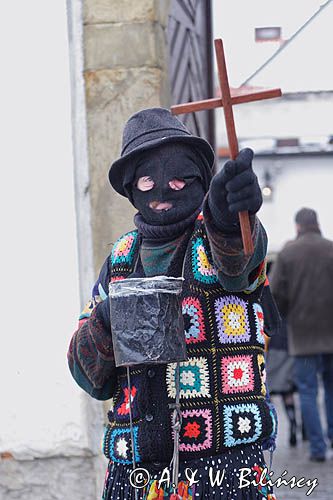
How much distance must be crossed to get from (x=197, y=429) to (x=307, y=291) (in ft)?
14.1

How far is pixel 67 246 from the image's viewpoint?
4062 millimetres

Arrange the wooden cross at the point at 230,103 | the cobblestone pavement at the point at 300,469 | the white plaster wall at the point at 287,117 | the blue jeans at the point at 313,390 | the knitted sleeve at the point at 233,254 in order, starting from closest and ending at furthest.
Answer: the wooden cross at the point at 230,103 < the knitted sleeve at the point at 233,254 < the cobblestone pavement at the point at 300,469 < the blue jeans at the point at 313,390 < the white plaster wall at the point at 287,117

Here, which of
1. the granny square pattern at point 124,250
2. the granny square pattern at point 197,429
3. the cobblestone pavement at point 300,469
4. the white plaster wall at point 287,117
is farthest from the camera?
the white plaster wall at point 287,117

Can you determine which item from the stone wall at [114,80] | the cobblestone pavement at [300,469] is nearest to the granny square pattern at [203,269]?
the stone wall at [114,80]

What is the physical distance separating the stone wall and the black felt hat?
1426 mm

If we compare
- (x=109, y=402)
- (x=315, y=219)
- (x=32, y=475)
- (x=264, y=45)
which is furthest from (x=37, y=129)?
(x=315, y=219)

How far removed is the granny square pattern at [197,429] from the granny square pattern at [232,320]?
179 mm

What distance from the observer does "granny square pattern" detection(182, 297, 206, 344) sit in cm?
243

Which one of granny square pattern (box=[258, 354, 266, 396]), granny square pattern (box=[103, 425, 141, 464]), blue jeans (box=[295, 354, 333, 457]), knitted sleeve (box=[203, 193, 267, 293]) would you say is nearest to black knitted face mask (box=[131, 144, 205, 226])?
knitted sleeve (box=[203, 193, 267, 293])

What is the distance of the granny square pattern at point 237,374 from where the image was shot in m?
2.43

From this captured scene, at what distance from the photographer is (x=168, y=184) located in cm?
246

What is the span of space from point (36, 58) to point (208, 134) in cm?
179

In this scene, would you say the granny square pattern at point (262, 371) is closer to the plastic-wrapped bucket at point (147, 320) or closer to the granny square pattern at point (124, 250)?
the plastic-wrapped bucket at point (147, 320)

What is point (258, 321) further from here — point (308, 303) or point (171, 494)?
point (308, 303)
